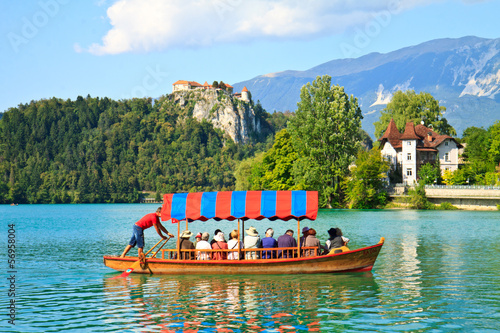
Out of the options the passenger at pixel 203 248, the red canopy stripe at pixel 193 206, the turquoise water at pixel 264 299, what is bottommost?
the turquoise water at pixel 264 299

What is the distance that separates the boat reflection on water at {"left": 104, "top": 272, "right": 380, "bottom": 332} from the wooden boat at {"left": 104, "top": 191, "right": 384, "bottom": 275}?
0.38m

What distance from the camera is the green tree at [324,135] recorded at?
8288cm

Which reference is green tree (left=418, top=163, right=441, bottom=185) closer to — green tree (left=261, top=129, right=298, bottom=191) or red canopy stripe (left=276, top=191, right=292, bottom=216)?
green tree (left=261, top=129, right=298, bottom=191)

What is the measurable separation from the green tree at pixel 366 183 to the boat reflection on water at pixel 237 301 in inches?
2529

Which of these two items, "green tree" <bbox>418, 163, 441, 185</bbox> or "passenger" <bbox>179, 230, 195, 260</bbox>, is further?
"green tree" <bbox>418, 163, 441, 185</bbox>

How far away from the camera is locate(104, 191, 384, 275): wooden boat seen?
76.5ft

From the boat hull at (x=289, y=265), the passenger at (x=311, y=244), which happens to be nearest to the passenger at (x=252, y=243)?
the boat hull at (x=289, y=265)

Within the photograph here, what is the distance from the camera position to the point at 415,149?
10112 cm

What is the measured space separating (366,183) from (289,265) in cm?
6724

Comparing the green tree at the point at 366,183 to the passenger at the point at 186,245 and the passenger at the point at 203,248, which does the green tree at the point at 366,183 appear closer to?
the passenger at the point at 186,245

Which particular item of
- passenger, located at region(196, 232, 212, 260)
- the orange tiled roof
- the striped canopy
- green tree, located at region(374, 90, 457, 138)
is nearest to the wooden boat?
the striped canopy

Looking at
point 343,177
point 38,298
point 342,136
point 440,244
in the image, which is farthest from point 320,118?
point 38,298

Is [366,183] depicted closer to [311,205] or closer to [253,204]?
[311,205]

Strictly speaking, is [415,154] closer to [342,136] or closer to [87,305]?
[342,136]
